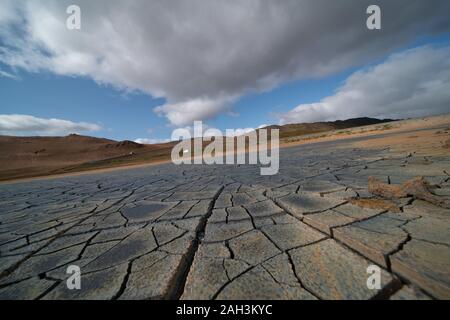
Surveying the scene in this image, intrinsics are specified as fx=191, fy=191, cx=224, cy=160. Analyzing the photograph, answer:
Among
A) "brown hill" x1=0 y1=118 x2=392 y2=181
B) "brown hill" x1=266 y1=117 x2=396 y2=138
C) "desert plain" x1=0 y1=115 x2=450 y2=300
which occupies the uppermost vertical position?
"brown hill" x1=266 y1=117 x2=396 y2=138

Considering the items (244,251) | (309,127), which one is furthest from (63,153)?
(309,127)

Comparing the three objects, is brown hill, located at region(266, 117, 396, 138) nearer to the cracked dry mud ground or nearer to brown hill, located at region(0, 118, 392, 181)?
brown hill, located at region(0, 118, 392, 181)

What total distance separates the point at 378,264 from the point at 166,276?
1.44 meters

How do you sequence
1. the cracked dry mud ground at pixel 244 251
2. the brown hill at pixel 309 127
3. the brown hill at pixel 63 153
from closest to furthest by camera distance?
the cracked dry mud ground at pixel 244 251 < the brown hill at pixel 63 153 < the brown hill at pixel 309 127

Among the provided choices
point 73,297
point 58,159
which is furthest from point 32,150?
point 73,297

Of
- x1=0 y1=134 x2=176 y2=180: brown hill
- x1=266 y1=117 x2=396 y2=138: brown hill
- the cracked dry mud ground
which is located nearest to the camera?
the cracked dry mud ground

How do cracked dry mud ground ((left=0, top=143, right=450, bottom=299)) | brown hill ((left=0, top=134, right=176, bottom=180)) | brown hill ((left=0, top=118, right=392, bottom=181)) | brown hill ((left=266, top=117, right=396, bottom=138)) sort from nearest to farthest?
cracked dry mud ground ((left=0, top=143, right=450, bottom=299)), brown hill ((left=0, top=118, right=392, bottom=181)), brown hill ((left=0, top=134, right=176, bottom=180)), brown hill ((left=266, top=117, right=396, bottom=138))

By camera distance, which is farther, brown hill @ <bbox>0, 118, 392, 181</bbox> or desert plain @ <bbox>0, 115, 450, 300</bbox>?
brown hill @ <bbox>0, 118, 392, 181</bbox>

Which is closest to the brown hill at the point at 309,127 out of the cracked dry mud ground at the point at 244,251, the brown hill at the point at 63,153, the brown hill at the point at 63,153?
the brown hill at the point at 63,153

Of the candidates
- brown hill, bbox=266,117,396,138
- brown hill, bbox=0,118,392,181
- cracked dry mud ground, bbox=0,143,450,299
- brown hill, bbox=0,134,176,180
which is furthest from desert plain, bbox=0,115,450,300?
brown hill, bbox=266,117,396,138

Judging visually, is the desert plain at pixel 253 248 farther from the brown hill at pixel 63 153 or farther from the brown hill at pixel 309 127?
the brown hill at pixel 309 127

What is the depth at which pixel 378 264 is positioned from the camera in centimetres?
126

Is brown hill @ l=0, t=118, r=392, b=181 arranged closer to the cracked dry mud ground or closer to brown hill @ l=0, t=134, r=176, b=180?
brown hill @ l=0, t=134, r=176, b=180

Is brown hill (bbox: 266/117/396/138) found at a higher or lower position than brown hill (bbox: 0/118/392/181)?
higher
